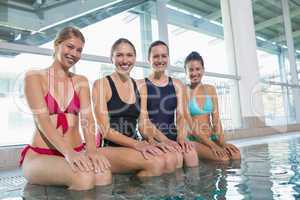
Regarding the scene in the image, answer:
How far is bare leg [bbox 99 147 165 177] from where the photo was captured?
7.09 ft

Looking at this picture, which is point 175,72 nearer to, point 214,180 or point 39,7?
point 39,7

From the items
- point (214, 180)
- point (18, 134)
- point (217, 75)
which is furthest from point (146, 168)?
point (217, 75)

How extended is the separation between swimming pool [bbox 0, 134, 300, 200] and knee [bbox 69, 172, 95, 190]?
0.17ft

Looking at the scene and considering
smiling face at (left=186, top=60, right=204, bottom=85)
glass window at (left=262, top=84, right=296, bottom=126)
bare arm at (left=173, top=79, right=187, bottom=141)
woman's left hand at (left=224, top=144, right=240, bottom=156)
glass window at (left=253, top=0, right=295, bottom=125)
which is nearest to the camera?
bare arm at (left=173, top=79, right=187, bottom=141)

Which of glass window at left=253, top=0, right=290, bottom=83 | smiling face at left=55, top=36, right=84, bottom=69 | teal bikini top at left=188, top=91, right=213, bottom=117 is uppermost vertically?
glass window at left=253, top=0, right=290, bottom=83

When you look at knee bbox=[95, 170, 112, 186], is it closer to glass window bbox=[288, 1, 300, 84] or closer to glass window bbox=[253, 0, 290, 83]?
glass window bbox=[253, 0, 290, 83]

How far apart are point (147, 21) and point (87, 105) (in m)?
4.12

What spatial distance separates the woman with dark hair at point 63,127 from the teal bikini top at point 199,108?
1355mm

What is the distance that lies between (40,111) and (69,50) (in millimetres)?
467

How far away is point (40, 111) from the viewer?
195 centimetres

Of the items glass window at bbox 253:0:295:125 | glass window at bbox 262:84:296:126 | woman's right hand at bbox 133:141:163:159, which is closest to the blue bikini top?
woman's right hand at bbox 133:141:163:159

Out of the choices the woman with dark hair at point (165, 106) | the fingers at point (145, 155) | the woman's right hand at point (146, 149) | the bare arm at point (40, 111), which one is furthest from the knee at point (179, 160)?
the bare arm at point (40, 111)

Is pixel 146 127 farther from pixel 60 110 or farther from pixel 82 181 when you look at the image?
pixel 82 181

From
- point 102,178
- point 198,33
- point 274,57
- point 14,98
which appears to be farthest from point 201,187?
point 274,57
